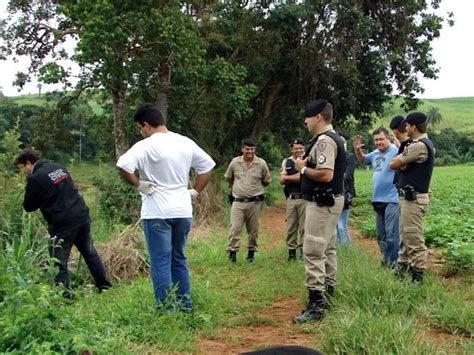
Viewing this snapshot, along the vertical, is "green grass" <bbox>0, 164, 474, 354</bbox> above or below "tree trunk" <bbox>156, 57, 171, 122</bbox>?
below

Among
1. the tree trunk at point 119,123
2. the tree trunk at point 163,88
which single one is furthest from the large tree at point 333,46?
the tree trunk at point 119,123

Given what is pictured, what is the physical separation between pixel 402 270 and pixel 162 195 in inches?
110

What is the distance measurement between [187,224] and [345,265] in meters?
2.07

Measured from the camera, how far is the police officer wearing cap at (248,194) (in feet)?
27.2

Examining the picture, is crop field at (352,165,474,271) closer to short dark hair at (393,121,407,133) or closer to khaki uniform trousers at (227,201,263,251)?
short dark hair at (393,121,407,133)

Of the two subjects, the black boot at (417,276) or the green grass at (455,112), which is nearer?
the black boot at (417,276)

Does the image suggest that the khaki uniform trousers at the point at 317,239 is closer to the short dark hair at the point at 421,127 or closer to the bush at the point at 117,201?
the short dark hair at the point at 421,127

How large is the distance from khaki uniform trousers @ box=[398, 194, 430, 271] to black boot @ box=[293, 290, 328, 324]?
132 centimetres

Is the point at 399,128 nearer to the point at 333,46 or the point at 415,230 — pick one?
the point at 415,230

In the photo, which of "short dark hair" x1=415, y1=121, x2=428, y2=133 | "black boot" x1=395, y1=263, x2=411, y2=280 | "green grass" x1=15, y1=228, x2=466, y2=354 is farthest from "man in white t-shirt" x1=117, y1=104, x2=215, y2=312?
"short dark hair" x1=415, y1=121, x2=428, y2=133

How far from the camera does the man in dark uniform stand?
6227mm

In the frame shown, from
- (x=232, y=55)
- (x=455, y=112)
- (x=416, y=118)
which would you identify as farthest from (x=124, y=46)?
(x=455, y=112)

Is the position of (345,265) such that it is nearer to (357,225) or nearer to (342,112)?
(357,225)

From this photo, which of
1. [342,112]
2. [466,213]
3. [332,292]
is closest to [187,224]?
[332,292]
